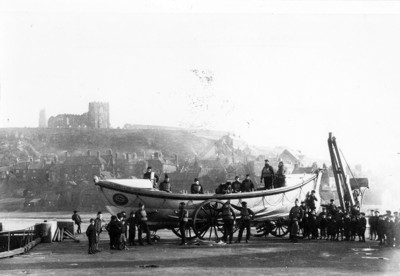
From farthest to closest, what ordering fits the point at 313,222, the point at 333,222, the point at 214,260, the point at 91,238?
the point at 313,222 < the point at 333,222 < the point at 91,238 < the point at 214,260

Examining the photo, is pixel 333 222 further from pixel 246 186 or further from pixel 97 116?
pixel 97 116

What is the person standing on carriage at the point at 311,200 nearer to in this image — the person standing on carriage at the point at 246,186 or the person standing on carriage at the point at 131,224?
the person standing on carriage at the point at 246,186

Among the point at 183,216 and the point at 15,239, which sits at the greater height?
the point at 183,216

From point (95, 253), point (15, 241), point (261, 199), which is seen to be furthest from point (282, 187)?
point (15, 241)

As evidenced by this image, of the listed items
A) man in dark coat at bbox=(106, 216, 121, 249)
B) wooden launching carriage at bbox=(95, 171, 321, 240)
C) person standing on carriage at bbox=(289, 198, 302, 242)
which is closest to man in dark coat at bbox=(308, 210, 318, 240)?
person standing on carriage at bbox=(289, 198, 302, 242)

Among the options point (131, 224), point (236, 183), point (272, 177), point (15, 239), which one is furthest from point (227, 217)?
point (15, 239)

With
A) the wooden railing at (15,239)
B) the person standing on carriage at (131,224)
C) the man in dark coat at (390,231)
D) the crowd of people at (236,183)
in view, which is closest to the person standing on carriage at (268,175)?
the crowd of people at (236,183)
